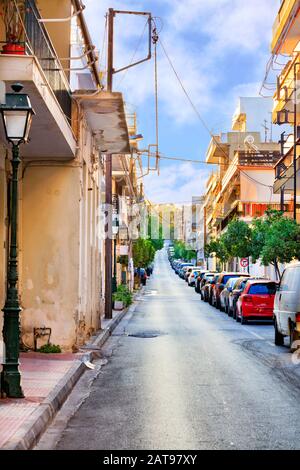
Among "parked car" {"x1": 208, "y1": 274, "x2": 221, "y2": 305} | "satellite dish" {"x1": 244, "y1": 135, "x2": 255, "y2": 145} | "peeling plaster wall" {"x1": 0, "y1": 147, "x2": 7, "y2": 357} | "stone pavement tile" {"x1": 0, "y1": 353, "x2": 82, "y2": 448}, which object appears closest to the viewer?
"stone pavement tile" {"x1": 0, "y1": 353, "x2": 82, "y2": 448}

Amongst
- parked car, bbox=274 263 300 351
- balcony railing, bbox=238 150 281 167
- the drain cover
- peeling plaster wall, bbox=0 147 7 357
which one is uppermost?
balcony railing, bbox=238 150 281 167

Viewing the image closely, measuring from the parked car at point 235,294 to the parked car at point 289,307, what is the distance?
9740 mm

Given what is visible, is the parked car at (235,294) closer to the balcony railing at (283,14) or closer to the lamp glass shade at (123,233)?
the balcony railing at (283,14)

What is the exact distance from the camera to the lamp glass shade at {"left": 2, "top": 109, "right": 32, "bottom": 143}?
33.2 ft

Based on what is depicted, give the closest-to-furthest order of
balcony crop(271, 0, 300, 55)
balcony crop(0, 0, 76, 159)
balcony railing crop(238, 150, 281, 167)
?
balcony crop(0, 0, 76, 159) < balcony crop(271, 0, 300, 55) < balcony railing crop(238, 150, 281, 167)

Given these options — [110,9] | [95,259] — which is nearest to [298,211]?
[110,9]

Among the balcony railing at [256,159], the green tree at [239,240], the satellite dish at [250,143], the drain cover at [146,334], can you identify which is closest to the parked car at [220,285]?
the green tree at [239,240]

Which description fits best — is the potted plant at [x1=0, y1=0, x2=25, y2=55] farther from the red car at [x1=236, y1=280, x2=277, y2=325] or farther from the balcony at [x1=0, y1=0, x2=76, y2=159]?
the red car at [x1=236, y1=280, x2=277, y2=325]

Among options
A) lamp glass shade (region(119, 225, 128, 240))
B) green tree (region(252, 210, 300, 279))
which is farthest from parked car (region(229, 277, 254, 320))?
lamp glass shade (region(119, 225, 128, 240))

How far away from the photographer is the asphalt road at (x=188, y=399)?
324 inches

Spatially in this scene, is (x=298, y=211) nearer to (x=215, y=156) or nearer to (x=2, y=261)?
(x=2, y=261)

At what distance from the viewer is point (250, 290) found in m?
27.0

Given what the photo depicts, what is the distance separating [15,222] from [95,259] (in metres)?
11.1

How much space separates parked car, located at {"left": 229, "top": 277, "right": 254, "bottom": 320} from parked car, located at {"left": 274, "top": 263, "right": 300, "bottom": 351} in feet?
32.0
